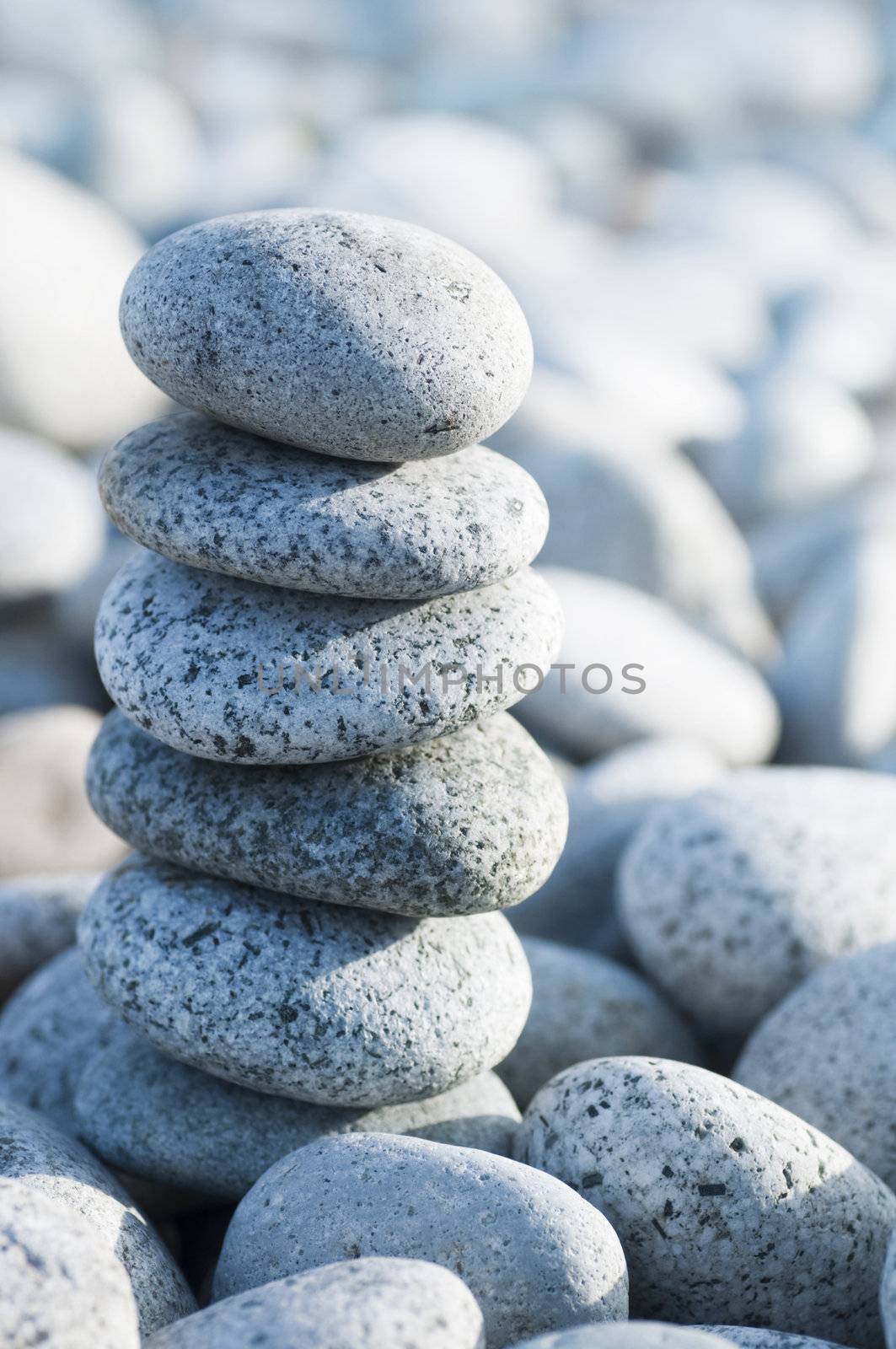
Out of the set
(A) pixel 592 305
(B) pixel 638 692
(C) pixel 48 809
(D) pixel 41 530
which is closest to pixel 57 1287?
(C) pixel 48 809

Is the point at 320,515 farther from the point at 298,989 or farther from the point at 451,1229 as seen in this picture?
the point at 451,1229

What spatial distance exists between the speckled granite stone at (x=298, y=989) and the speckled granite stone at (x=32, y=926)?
34.5 inches

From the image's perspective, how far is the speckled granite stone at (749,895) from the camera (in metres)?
3.27

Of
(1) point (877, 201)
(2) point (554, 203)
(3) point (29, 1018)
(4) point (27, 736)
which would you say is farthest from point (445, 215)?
(3) point (29, 1018)

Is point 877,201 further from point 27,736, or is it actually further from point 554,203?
point 27,736

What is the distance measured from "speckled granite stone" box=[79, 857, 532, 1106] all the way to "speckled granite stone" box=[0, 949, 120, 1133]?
0.44m

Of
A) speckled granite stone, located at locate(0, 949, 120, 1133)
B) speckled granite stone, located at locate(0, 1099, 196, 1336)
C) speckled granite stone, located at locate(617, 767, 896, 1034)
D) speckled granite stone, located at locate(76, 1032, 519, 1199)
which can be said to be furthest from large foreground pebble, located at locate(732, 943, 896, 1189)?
speckled granite stone, located at locate(0, 949, 120, 1133)

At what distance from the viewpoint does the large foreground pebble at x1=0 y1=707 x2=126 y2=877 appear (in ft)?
13.6

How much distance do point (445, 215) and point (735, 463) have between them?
4139mm

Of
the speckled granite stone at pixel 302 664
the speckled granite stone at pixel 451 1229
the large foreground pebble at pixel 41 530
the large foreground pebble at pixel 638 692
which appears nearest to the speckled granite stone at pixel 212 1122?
the speckled granite stone at pixel 451 1229

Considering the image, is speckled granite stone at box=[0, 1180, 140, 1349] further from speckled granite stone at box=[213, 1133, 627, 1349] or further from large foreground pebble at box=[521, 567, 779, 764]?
large foreground pebble at box=[521, 567, 779, 764]

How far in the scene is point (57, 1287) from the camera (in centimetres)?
189

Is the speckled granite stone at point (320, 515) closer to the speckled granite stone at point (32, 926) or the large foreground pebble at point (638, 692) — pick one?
the speckled granite stone at point (32, 926)

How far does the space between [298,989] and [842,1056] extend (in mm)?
1117
